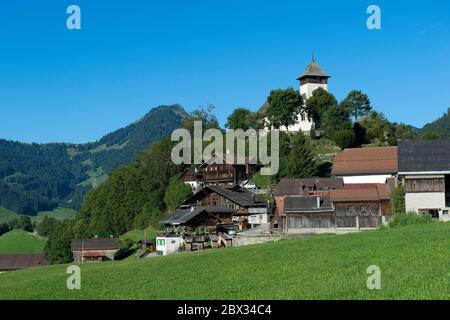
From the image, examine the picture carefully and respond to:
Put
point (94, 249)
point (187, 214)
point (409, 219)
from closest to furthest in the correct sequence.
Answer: point (409, 219), point (187, 214), point (94, 249)

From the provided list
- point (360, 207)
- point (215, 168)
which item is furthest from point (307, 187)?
point (215, 168)

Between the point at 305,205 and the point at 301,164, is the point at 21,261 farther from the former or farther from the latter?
the point at 305,205

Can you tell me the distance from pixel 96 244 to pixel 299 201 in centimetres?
3411

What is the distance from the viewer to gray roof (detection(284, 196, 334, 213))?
57062mm

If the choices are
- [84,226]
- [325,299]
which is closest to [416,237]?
[325,299]

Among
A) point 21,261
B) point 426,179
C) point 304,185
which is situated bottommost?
point 21,261

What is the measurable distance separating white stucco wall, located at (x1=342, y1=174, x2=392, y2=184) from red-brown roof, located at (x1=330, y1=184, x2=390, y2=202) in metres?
11.8

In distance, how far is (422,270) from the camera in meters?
22.6

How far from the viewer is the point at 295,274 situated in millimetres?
26281

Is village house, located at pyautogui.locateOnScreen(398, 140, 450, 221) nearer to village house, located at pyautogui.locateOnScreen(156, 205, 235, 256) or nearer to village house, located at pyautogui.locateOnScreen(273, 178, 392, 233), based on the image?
village house, located at pyautogui.locateOnScreen(273, 178, 392, 233)

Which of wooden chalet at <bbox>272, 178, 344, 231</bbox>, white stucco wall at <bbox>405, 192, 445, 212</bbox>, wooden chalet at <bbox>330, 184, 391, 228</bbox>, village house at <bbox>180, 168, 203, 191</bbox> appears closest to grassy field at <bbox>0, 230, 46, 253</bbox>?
village house at <bbox>180, 168, 203, 191</bbox>

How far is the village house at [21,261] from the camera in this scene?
101 metres
